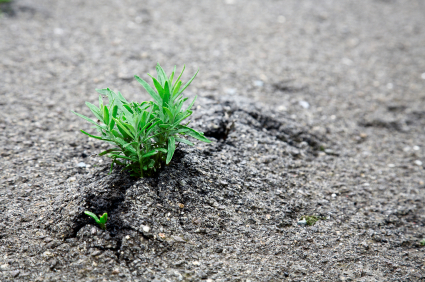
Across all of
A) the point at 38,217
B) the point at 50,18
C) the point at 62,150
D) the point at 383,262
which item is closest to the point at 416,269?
the point at 383,262

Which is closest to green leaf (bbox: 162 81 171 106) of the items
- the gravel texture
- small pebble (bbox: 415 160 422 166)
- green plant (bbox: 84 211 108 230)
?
the gravel texture

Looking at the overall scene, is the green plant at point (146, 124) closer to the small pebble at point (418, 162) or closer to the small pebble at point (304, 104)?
the small pebble at point (304, 104)

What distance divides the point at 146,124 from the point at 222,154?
2.32ft

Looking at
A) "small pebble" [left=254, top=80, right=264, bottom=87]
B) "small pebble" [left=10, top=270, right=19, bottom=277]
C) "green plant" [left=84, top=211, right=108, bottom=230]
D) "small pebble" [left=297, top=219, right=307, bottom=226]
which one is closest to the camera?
"small pebble" [left=10, top=270, right=19, bottom=277]

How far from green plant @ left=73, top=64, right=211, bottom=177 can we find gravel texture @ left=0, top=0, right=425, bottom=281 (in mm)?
191

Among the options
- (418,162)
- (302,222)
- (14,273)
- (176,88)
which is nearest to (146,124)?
(176,88)

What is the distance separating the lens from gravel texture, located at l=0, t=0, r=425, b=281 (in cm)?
174

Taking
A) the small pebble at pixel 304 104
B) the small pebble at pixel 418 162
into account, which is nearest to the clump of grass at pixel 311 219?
the small pebble at pixel 418 162

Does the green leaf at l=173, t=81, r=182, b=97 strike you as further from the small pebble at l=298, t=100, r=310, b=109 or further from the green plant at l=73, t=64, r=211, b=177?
the small pebble at l=298, t=100, r=310, b=109

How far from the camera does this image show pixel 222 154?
7.32 feet

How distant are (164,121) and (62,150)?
95 cm

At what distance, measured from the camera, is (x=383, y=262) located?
1.90 meters

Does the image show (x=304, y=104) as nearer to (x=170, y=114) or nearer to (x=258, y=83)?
(x=258, y=83)

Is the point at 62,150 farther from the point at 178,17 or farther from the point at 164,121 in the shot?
the point at 178,17
